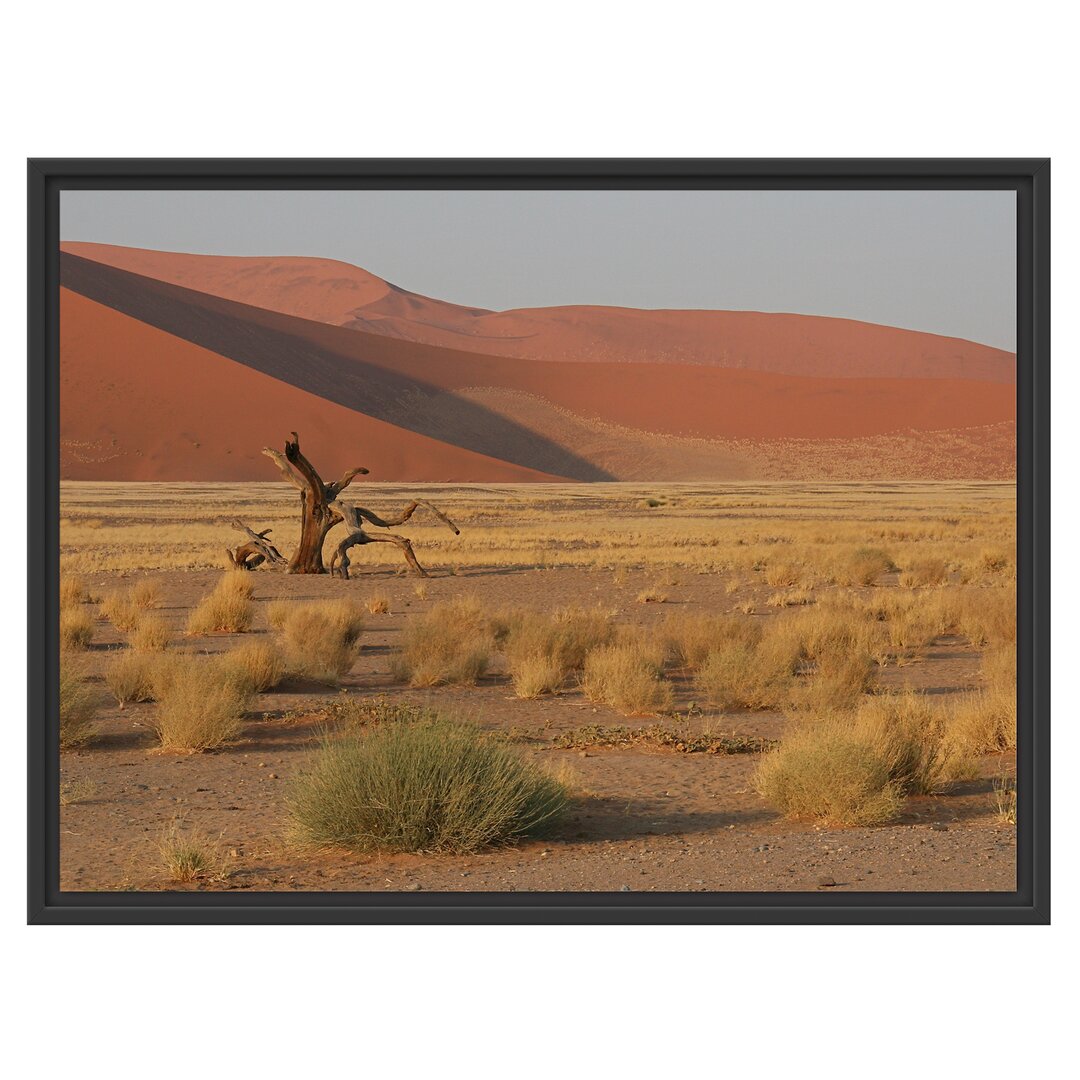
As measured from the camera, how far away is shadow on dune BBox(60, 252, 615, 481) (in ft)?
394

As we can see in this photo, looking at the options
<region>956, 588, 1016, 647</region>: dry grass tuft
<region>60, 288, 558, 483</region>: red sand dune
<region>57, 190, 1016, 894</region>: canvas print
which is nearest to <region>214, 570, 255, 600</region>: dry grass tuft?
<region>57, 190, 1016, 894</region>: canvas print

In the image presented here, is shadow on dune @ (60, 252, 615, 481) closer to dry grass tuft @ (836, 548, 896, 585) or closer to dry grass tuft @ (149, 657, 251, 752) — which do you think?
dry grass tuft @ (836, 548, 896, 585)

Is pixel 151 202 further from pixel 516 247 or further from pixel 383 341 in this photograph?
pixel 383 341

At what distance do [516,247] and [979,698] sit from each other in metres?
5.87

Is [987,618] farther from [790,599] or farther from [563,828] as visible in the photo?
[563,828]

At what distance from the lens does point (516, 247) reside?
10086 millimetres

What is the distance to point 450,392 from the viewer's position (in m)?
134

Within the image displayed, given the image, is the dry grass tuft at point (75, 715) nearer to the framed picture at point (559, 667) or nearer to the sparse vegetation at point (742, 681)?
the framed picture at point (559, 667)

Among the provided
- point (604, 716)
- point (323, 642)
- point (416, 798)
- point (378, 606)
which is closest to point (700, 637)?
point (604, 716)

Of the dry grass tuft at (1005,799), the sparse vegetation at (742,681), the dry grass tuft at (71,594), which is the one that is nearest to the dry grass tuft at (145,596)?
the dry grass tuft at (71,594)

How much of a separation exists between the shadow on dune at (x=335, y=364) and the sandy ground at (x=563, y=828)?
103172mm

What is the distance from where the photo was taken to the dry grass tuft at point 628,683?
43.5ft

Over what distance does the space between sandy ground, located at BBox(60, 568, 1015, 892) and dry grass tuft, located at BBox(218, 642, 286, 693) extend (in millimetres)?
227
